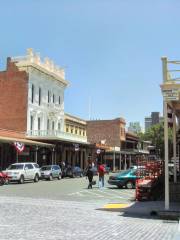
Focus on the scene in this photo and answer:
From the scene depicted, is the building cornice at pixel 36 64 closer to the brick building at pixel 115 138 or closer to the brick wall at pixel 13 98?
the brick wall at pixel 13 98

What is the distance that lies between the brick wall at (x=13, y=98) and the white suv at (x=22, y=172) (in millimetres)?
16961

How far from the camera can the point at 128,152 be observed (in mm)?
82562

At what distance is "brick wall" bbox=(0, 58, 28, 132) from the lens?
55094 millimetres

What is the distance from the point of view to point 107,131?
9094cm

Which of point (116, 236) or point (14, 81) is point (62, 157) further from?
point (116, 236)

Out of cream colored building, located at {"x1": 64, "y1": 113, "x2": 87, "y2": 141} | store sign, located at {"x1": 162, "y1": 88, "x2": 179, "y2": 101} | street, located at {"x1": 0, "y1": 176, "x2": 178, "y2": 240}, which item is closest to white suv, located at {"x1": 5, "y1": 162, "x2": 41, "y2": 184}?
street, located at {"x1": 0, "y1": 176, "x2": 178, "y2": 240}

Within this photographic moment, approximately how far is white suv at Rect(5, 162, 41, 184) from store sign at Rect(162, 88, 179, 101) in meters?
22.3

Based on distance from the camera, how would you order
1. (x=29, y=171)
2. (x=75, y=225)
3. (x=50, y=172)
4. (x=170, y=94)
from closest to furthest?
(x=75, y=225) → (x=170, y=94) → (x=29, y=171) → (x=50, y=172)

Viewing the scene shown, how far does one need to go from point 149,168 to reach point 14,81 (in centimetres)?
3623

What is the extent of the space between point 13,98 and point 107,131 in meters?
37.5

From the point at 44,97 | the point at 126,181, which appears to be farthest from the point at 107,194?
the point at 44,97

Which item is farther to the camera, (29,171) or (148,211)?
(29,171)

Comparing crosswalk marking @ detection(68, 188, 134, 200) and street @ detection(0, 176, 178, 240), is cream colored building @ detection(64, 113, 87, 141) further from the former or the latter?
street @ detection(0, 176, 178, 240)

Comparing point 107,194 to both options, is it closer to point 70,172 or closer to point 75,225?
point 75,225
